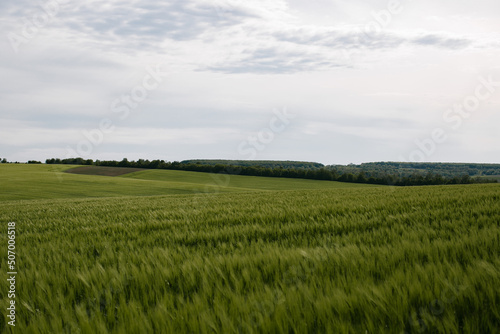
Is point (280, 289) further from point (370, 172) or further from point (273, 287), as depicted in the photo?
point (370, 172)

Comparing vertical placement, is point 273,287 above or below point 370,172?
below

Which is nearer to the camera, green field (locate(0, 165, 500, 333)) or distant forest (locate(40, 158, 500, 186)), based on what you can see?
green field (locate(0, 165, 500, 333))

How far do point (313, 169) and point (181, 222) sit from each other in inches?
3365

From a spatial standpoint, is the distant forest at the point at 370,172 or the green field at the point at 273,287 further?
the distant forest at the point at 370,172

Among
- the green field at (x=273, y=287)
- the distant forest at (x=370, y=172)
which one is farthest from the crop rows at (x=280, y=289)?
the distant forest at (x=370, y=172)

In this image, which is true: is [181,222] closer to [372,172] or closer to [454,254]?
[454,254]

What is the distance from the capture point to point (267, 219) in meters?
6.04

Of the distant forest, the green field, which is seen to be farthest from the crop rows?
the distant forest

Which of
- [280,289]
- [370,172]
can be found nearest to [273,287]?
[280,289]

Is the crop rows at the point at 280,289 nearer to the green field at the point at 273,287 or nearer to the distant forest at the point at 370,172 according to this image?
the green field at the point at 273,287

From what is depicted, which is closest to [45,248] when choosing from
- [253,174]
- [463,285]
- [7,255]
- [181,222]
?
[7,255]

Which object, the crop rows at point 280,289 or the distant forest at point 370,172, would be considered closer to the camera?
the crop rows at point 280,289

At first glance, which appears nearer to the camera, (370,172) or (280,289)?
(280,289)

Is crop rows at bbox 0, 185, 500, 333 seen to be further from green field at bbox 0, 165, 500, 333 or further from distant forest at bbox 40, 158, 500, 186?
distant forest at bbox 40, 158, 500, 186
